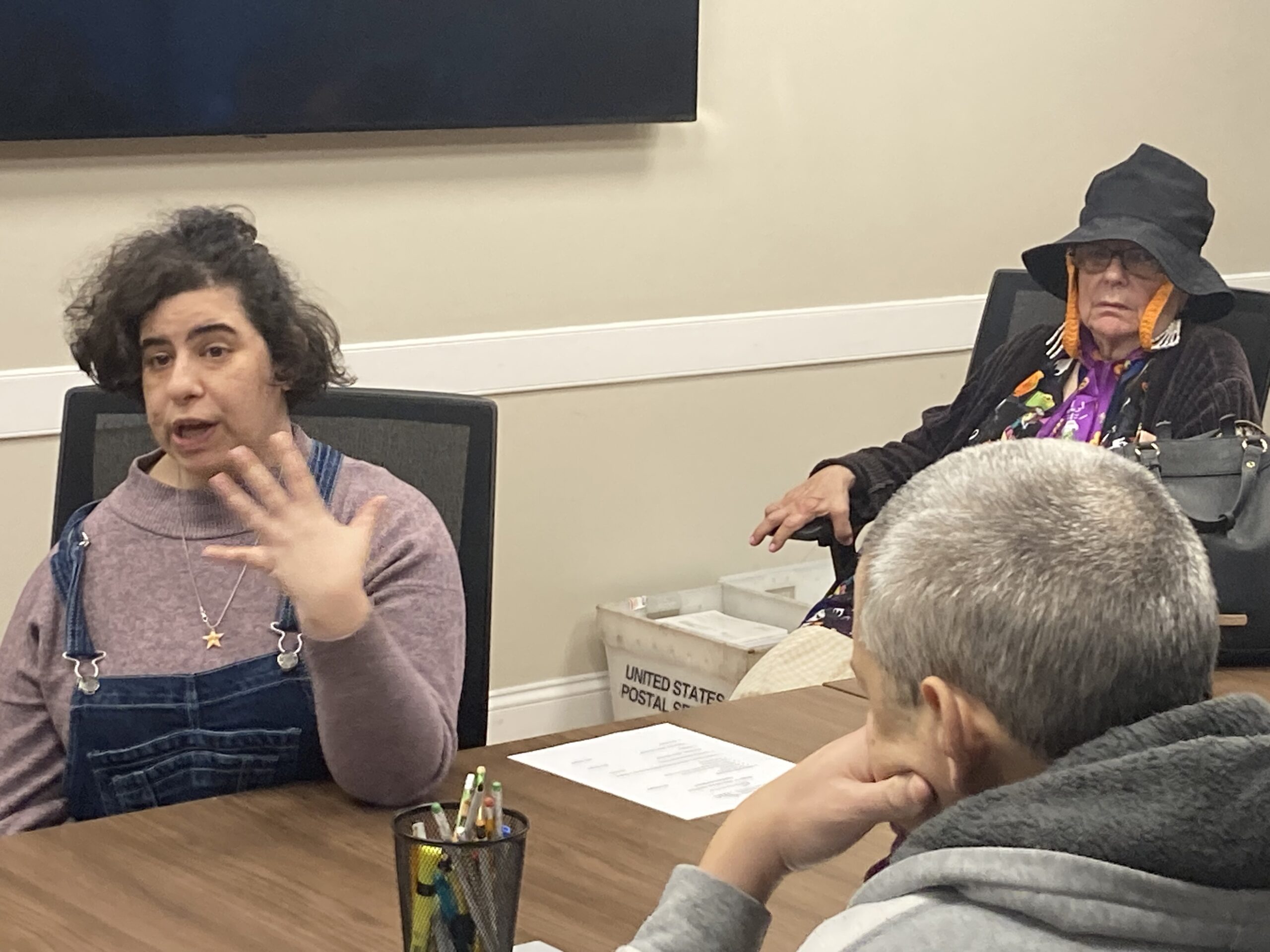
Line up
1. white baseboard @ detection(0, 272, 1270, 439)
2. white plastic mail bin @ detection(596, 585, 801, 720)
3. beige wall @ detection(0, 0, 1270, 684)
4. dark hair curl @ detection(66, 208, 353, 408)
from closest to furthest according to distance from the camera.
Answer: dark hair curl @ detection(66, 208, 353, 408) → white baseboard @ detection(0, 272, 1270, 439) → beige wall @ detection(0, 0, 1270, 684) → white plastic mail bin @ detection(596, 585, 801, 720)

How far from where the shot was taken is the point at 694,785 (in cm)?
163

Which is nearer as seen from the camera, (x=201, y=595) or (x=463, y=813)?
(x=463, y=813)

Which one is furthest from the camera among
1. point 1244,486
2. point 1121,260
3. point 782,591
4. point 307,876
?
point 782,591

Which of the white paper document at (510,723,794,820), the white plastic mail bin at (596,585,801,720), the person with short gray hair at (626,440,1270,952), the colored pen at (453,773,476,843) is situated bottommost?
the white plastic mail bin at (596,585,801,720)

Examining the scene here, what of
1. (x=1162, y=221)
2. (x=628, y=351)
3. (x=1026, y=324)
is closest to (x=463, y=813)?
(x=1162, y=221)

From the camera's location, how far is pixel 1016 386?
3.12 metres

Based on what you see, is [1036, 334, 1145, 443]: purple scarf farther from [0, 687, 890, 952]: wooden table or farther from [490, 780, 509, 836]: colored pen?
[490, 780, 509, 836]: colored pen

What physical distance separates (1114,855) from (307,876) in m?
0.76

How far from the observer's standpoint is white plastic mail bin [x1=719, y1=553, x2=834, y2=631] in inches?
147

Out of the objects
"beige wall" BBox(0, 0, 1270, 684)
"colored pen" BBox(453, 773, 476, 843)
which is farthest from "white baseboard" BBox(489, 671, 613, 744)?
"colored pen" BBox(453, 773, 476, 843)

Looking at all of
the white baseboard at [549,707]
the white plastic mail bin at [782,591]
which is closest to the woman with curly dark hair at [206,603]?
the white baseboard at [549,707]

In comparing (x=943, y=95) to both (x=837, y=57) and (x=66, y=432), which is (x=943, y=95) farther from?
(x=66, y=432)

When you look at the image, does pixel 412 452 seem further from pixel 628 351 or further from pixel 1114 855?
pixel 628 351

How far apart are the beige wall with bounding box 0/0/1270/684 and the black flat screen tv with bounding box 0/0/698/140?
8 centimetres
